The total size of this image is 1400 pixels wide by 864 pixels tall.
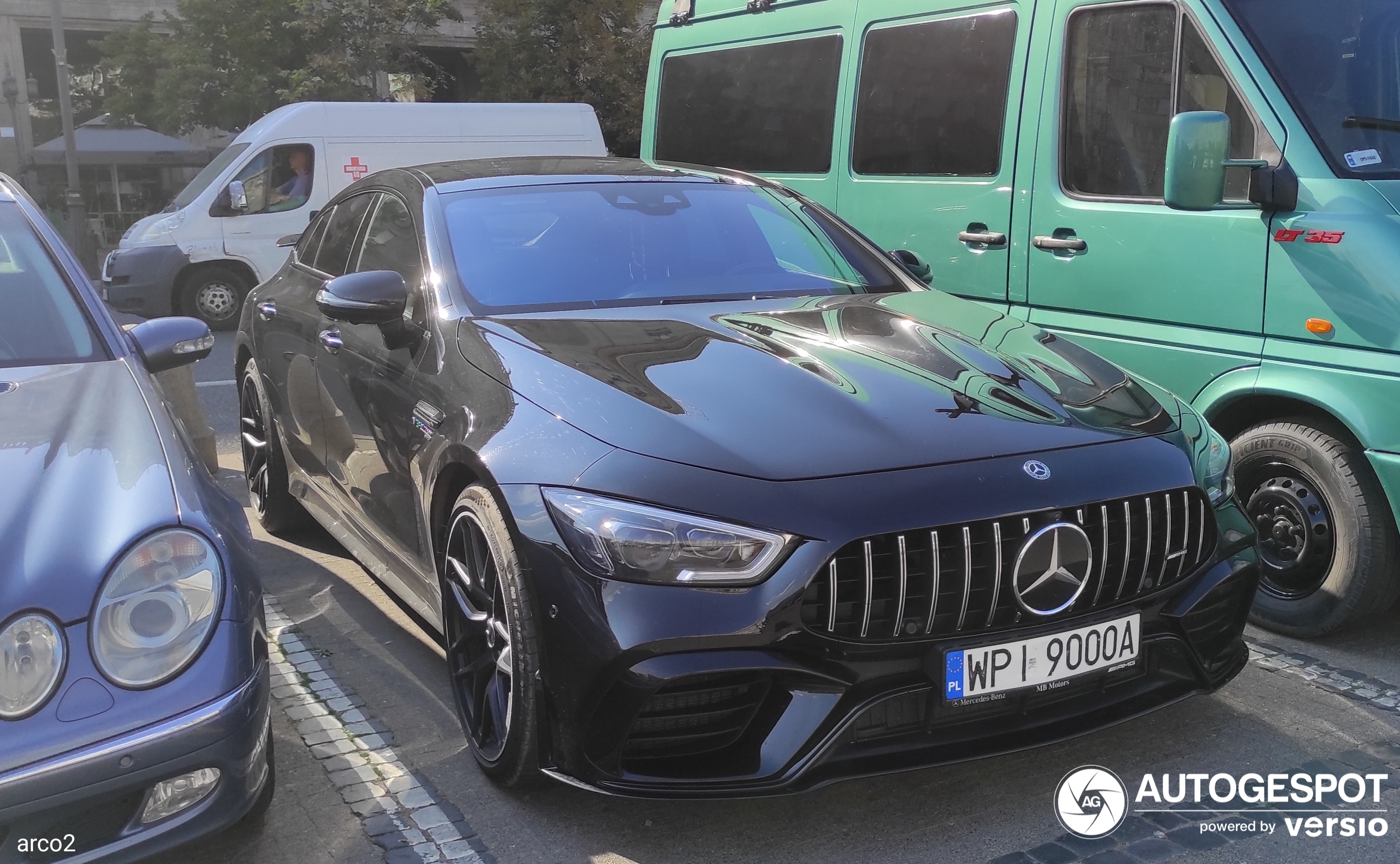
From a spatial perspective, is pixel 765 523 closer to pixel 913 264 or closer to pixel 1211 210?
pixel 913 264

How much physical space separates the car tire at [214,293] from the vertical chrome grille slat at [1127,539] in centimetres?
1153

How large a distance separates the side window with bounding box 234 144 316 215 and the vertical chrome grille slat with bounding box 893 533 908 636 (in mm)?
11236

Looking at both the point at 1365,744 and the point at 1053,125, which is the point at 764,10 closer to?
the point at 1053,125

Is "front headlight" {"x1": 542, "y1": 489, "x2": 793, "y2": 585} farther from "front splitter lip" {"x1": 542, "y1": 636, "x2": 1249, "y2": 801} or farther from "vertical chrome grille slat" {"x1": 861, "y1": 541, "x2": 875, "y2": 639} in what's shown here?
"front splitter lip" {"x1": 542, "y1": 636, "x2": 1249, "y2": 801}

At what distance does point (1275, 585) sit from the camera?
4.09 m

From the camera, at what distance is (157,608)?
231 centimetres

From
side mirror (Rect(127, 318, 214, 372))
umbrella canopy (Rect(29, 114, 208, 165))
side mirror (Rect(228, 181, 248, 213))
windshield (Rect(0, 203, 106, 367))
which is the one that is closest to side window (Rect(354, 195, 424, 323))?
side mirror (Rect(127, 318, 214, 372))

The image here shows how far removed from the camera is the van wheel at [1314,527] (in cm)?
378

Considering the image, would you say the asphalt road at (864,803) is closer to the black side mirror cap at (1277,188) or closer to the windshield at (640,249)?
the windshield at (640,249)

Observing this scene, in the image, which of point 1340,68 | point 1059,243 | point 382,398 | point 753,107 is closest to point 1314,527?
point 1059,243

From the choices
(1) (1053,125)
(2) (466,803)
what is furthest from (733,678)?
(1) (1053,125)

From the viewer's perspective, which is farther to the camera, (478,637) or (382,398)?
(382,398)

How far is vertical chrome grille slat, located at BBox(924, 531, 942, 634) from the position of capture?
2.56 meters

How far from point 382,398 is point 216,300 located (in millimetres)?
10098
